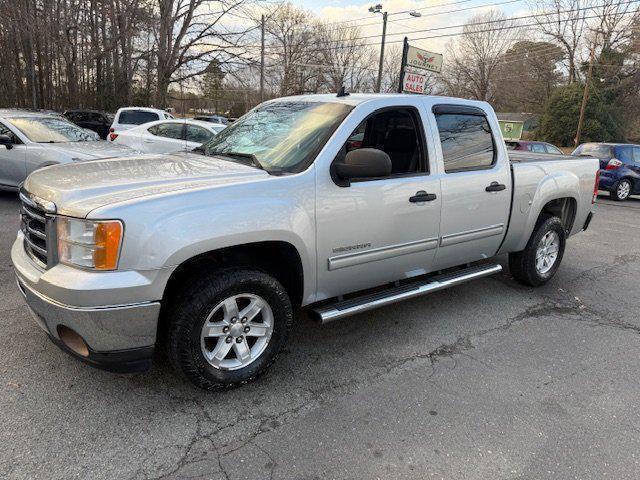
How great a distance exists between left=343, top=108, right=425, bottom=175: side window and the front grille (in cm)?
219

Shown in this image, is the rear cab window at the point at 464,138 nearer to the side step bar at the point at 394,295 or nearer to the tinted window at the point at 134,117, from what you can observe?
the side step bar at the point at 394,295

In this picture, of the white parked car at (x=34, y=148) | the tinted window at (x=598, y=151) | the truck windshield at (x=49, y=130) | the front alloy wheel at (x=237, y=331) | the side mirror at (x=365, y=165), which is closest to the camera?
the front alloy wheel at (x=237, y=331)

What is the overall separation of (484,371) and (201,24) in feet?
91.1

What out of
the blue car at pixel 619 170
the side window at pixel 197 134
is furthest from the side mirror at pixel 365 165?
the blue car at pixel 619 170

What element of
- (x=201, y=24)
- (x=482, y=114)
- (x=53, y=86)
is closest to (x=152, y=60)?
(x=201, y=24)

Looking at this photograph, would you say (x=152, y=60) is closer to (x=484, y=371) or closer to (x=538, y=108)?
(x=484, y=371)

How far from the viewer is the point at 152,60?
88.4ft

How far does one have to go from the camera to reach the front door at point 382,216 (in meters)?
3.24

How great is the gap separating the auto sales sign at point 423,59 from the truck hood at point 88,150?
10898 millimetres

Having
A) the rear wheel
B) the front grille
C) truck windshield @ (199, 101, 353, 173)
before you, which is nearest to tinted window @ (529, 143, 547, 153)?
the rear wheel

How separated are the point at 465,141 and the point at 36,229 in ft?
11.0

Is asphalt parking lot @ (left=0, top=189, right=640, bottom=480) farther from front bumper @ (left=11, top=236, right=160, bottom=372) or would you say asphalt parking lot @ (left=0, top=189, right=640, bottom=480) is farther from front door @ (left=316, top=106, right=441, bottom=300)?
front door @ (left=316, top=106, right=441, bottom=300)

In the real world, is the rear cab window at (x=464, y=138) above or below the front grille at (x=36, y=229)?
above

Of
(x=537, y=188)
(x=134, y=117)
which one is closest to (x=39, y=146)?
(x=537, y=188)
